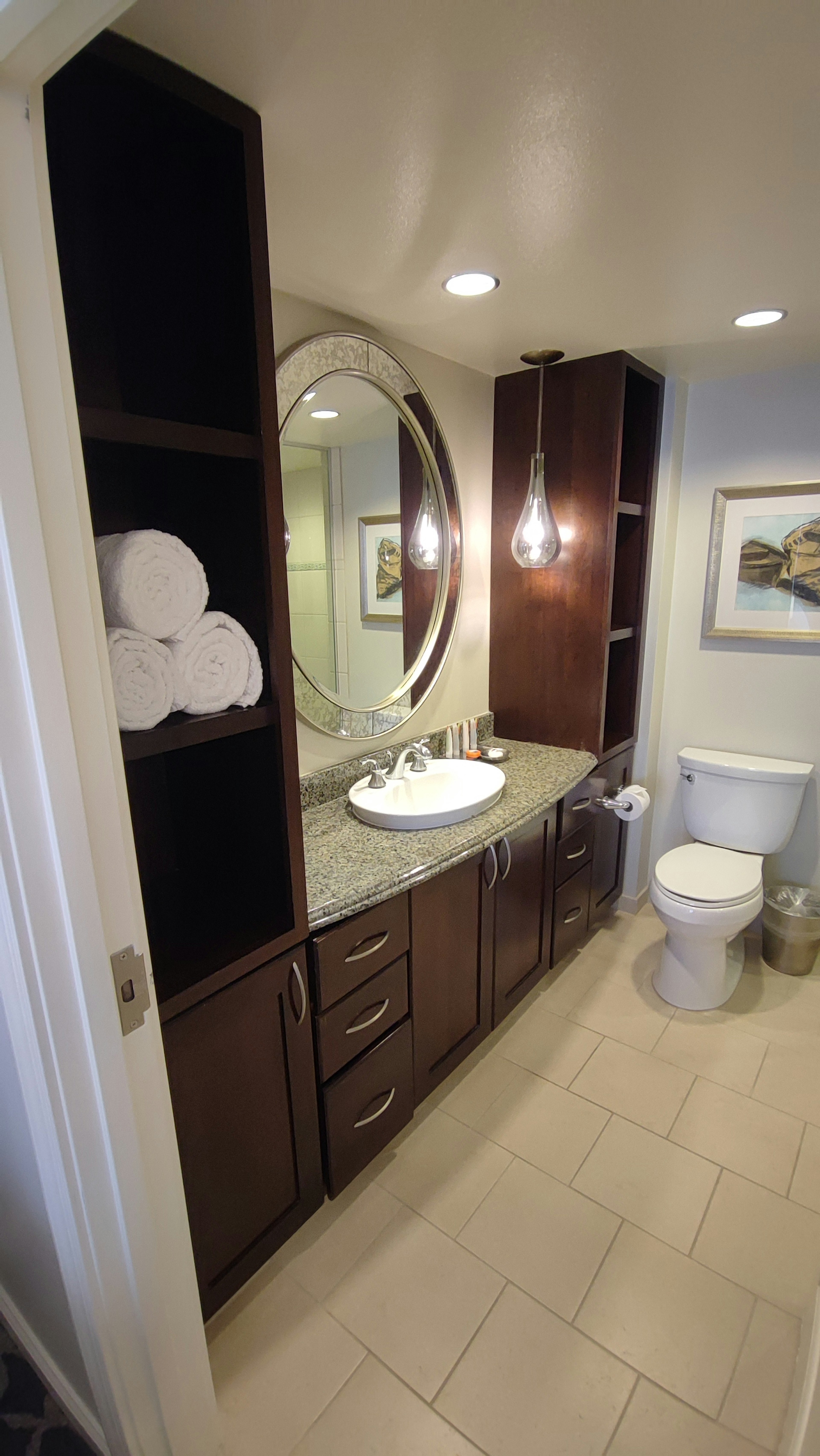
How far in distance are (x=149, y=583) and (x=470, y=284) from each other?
112 centimetres

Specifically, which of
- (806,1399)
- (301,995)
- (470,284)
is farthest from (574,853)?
(470,284)

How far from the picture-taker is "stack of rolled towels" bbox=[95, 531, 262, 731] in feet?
3.25

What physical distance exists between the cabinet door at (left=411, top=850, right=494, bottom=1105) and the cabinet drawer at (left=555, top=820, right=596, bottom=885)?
0.44 m

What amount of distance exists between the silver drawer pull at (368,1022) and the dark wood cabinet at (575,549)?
49.5 inches

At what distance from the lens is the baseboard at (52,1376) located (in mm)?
1182

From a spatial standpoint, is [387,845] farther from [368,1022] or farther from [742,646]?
[742,646]

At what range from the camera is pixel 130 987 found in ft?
2.95

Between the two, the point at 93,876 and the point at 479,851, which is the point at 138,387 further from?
the point at 479,851

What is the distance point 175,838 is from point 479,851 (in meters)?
0.76

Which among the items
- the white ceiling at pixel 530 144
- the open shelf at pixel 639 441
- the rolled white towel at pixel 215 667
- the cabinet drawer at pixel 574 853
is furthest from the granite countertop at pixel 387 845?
the white ceiling at pixel 530 144

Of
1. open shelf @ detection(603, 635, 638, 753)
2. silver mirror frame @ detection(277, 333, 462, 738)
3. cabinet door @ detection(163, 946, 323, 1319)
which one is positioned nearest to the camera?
cabinet door @ detection(163, 946, 323, 1319)

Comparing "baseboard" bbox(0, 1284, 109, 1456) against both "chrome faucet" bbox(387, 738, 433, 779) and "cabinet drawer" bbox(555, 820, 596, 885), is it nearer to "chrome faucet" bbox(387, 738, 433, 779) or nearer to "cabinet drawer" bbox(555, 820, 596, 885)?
"chrome faucet" bbox(387, 738, 433, 779)

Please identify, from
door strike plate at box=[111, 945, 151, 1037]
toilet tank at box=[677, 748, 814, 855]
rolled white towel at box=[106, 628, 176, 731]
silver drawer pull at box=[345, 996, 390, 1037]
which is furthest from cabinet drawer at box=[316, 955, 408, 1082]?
toilet tank at box=[677, 748, 814, 855]

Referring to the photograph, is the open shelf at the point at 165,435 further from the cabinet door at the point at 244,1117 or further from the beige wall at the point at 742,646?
the beige wall at the point at 742,646
